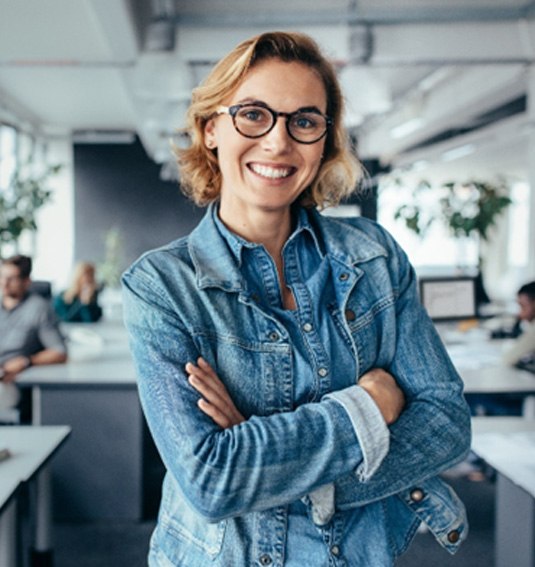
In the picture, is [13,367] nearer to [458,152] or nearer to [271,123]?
[271,123]

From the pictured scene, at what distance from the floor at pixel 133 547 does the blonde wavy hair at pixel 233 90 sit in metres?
2.39

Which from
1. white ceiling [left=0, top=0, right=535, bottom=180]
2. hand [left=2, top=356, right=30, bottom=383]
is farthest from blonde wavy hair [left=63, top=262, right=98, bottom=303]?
hand [left=2, top=356, right=30, bottom=383]

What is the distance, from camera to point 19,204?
5379mm

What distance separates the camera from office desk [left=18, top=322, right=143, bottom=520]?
11.9ft

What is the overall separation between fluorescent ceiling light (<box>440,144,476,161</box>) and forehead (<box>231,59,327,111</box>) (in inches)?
387

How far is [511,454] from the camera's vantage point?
2184 millimetres

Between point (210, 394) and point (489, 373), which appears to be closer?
point (210, 394)

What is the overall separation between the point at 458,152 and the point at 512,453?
32.8 feet

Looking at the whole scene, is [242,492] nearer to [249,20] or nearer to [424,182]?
[424,182]

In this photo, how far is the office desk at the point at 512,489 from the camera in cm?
212

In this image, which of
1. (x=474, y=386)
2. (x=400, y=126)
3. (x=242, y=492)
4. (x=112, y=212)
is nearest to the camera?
(x=242, y=492)

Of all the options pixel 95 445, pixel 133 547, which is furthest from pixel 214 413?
pixel 95 445

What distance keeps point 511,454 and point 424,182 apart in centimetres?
282

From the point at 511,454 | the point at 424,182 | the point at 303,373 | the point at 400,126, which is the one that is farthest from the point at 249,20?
the point at 400,126
